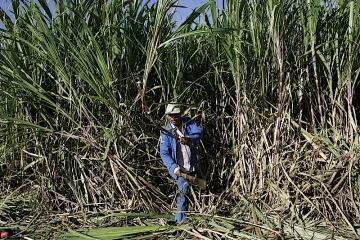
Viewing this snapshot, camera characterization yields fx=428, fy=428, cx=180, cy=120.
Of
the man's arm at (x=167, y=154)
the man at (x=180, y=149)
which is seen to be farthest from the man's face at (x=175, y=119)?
the man's arm at (x=167, y=154)

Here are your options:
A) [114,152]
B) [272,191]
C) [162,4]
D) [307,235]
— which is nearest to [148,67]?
[162,4]

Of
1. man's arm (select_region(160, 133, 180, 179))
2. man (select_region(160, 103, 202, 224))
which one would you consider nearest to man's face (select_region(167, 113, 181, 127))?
man (select_region(160, 103, 202, 224))

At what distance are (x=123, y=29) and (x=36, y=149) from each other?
3.60 feet

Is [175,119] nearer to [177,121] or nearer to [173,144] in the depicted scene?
[177,121]

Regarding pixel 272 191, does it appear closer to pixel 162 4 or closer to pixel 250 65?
pixel 250 65

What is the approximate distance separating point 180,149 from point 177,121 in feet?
0.73

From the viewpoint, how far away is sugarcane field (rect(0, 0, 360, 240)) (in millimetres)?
2666

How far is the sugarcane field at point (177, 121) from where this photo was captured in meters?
2.67

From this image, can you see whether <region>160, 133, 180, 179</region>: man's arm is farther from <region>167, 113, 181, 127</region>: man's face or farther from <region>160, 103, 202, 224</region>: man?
<region>167, 113, 181, 127</region>: man's face

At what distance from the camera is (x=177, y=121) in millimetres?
2854

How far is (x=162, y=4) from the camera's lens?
104 inches

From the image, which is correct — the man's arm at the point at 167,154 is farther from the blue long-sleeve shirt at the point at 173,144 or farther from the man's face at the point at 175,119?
the man's face at the point at 175,119

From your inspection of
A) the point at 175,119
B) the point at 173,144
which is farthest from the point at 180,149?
the point at 175,119

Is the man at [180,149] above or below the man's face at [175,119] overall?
below
